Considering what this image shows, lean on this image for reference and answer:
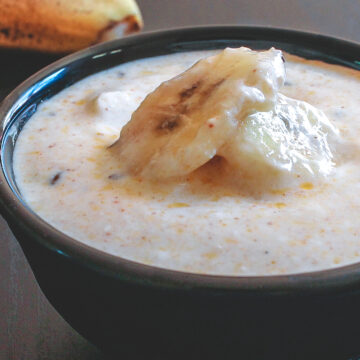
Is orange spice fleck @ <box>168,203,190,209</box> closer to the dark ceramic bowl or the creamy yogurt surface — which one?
the creamy yogurt surface

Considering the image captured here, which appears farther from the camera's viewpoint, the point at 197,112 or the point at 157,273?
the point at 197,112

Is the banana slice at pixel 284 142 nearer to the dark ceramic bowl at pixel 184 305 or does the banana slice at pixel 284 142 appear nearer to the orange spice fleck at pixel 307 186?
the orange spice fleck at pixel 307 186

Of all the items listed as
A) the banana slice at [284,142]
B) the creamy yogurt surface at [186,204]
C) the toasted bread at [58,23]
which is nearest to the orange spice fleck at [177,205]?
the creamy yogurt surface at [186,204]

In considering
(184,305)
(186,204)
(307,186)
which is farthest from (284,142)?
(184,305)

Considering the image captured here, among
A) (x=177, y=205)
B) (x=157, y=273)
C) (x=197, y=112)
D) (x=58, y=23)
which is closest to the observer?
(x=157, y=273)

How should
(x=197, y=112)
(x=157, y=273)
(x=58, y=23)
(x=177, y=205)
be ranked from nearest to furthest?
(x=157, y=273)
(x=177, y=205)
(x=197, y=112)
(x=58, y=23)

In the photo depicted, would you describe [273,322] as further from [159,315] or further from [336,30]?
[336,30]

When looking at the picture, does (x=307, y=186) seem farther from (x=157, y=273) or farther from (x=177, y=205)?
(x=157, y=273)

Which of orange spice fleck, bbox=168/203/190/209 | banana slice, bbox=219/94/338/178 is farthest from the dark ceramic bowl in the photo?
banana slice, bbox=219/94/338/178
